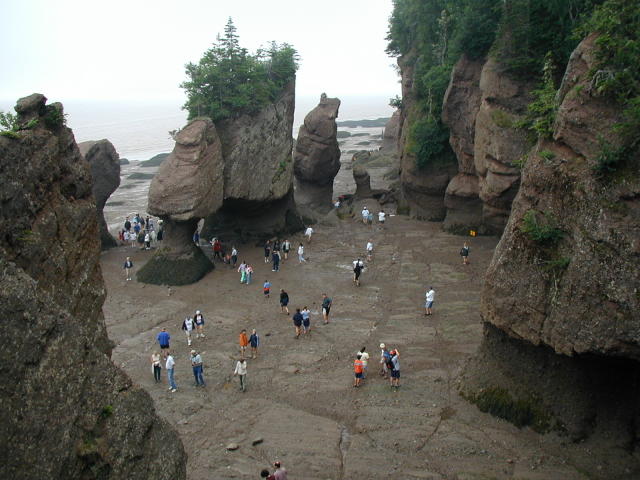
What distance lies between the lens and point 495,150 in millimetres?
26422

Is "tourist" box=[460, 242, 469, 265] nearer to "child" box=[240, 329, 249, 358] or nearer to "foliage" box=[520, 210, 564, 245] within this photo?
"child" box=[240, 329, 249, 358]

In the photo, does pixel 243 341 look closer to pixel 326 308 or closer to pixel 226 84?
pixel 326 308

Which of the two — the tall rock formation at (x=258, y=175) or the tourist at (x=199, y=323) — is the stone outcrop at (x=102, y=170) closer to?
the tall rock formation at (x=258, y=175)

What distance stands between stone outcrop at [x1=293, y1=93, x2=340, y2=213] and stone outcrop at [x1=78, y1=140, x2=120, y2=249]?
12535mm

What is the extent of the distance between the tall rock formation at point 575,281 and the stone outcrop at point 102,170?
2606 centimetres

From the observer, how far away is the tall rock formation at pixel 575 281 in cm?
1220

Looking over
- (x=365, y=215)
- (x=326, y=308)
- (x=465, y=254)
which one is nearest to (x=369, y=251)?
(x=465, y=254)

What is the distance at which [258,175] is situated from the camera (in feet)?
107

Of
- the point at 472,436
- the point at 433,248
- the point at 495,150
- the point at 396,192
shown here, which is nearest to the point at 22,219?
the point at 472,436

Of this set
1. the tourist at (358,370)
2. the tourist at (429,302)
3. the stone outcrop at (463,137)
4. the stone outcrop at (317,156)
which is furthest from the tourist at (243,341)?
the stone outcrop at (317,156)

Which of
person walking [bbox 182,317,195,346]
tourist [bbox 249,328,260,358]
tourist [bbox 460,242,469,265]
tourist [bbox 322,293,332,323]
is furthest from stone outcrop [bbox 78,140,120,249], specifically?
tourist [bbox 460,242,469,265]

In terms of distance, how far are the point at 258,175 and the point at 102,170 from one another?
10038 mm

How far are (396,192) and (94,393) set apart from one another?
119 feet

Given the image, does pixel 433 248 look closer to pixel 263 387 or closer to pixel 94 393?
pixel 263 387
